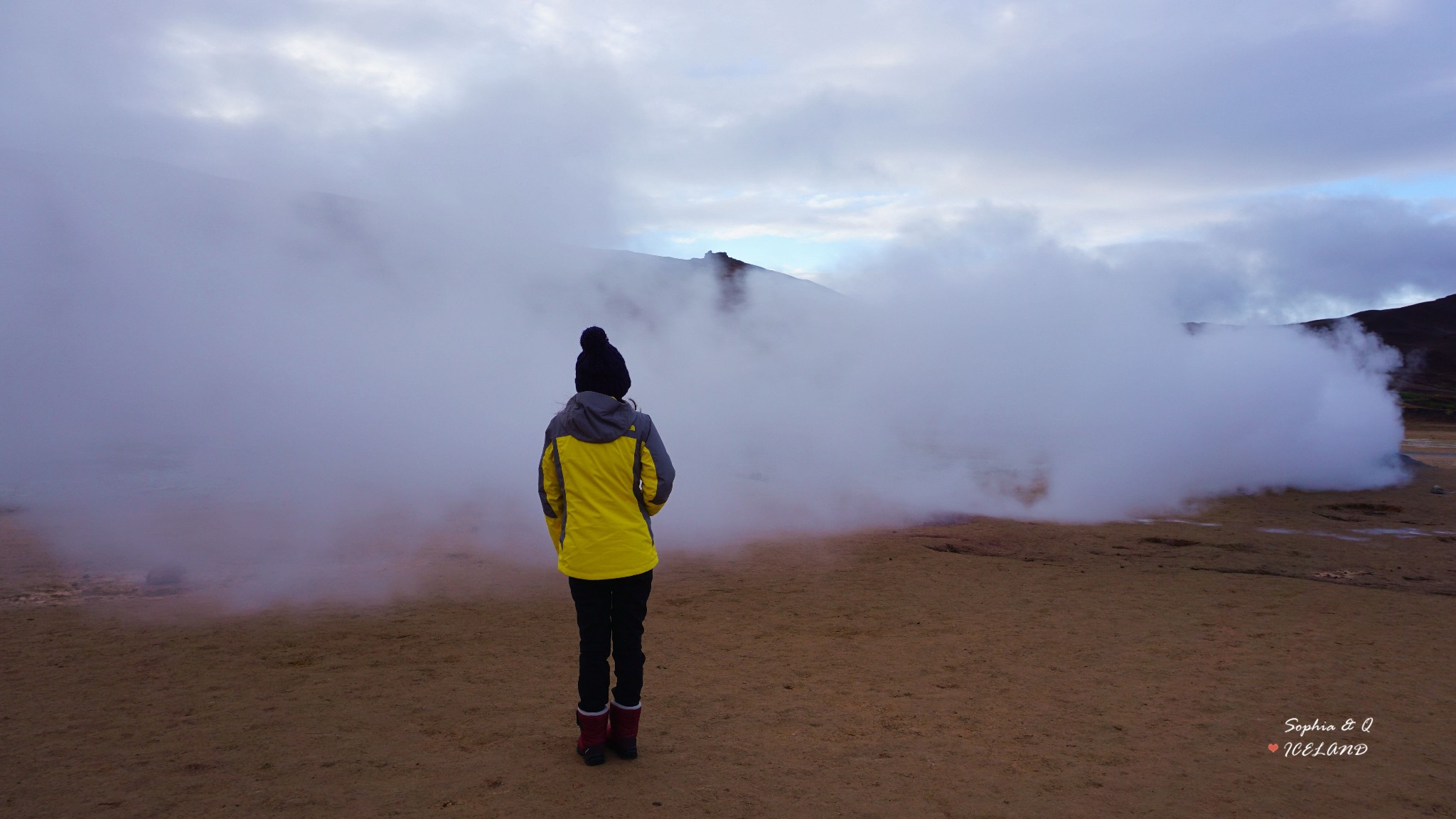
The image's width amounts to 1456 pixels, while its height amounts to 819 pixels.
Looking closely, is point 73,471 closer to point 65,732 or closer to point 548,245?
point 548,245

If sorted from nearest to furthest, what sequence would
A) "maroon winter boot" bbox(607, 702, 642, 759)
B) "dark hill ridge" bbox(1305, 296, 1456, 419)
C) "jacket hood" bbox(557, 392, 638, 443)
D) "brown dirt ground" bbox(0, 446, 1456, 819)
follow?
"brown dirt ground" bbox(0, 446, 1456, 819) → "jacket hood" bbox(557, 392, 638, 443) → "maroon winter boot" bbox(607, 702, 642, 759) → "dark hill ridge" bbox(1305, 296, 1456, 419)

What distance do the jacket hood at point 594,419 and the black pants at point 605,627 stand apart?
2.07 feet

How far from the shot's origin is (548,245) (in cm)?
1359

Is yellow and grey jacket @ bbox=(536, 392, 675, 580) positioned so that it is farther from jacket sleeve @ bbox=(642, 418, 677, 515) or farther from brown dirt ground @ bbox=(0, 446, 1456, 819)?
brown dirt ground @ bbox=(0, 446, 1456, 819)

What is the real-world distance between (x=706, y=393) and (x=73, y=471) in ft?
31.9

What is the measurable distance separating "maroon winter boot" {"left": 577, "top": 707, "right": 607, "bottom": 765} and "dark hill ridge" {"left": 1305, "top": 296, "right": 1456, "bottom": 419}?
49.7 m

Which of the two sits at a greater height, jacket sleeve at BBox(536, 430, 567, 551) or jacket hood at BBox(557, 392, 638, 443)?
jacket hood at BBox(557, 392, 638, 443)

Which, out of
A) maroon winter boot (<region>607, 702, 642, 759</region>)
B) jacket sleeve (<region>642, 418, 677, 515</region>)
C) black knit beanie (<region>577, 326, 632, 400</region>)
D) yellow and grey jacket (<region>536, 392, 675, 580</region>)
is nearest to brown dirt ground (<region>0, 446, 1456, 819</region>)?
maroon winter boot (<region>607, 702, 642, 759</region>)

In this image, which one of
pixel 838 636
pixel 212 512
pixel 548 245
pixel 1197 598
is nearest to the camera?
pixel 838 636

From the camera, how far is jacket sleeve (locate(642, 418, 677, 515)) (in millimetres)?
3721

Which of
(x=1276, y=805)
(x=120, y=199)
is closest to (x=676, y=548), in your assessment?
(x=1276, y=805)

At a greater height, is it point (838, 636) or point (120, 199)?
point (120, 199)

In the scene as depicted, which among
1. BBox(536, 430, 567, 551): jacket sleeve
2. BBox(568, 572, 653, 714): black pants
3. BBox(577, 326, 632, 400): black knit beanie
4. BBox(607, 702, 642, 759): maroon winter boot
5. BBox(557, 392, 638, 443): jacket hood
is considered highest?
BBox(577, 326, 632, 400): black knit beanie

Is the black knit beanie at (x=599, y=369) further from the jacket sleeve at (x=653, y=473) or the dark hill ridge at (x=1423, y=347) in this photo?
the dark hill ridge at (x=1423, y=347)
